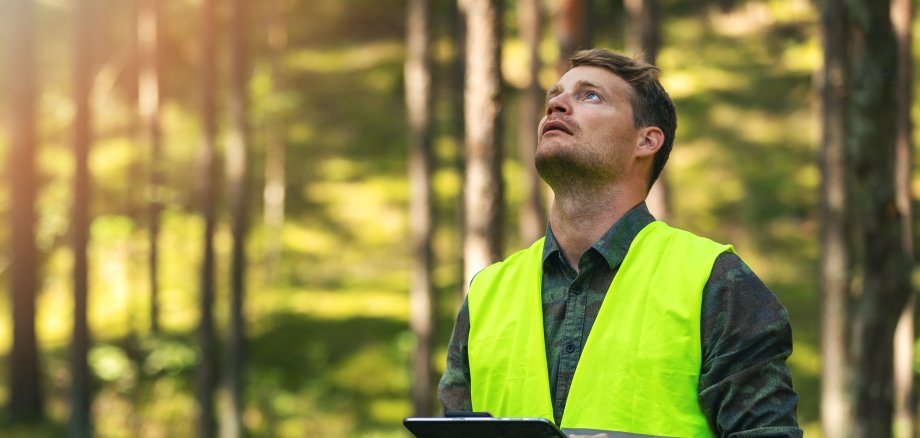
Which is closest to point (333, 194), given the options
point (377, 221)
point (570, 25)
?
point (377, 221)

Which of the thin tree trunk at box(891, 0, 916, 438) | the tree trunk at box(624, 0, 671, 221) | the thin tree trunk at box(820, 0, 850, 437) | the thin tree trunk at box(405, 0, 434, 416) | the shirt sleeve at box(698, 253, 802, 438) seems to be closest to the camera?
the shirt sleeve at box(698, 253, 802, 438)

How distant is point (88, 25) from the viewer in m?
23.1

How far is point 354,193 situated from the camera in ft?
143

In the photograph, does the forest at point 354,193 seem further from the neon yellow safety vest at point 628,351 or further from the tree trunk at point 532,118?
the neon yellow safety vest at point 628,351

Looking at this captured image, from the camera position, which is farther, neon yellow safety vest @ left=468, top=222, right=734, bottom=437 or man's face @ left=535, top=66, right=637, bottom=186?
man's face @ left=535, top=66, right=637, bottom=186

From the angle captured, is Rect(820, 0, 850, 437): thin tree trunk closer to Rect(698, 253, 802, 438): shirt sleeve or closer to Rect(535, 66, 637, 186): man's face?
Rect(535, 66, 637, 186): man's face

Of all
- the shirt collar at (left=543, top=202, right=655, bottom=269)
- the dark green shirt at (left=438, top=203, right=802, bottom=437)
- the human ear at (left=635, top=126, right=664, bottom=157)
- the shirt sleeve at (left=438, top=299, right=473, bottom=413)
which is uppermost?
the human ear at (left=635, top=126, right=664, bottom=157)

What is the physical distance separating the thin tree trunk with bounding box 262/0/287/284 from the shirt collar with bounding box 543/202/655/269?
118 feet

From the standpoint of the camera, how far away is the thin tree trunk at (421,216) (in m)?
19.7

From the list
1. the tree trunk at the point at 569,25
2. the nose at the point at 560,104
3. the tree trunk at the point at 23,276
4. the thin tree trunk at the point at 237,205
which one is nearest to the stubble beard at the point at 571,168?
the nose at the point at 560,104

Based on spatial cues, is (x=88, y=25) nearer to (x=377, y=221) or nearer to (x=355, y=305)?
(x=355, y=305)

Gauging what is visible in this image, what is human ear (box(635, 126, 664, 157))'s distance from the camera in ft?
12.3

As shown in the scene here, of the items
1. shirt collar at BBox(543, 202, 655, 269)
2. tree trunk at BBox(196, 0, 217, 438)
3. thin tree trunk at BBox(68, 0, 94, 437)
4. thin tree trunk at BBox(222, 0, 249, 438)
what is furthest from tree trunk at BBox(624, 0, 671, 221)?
shirt collar at BBox(543, 202, 655, 269)

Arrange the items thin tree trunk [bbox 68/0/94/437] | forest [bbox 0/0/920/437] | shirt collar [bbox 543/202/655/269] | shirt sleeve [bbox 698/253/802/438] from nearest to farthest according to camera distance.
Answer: shirt sleeve [bbox 698/253/802/438] → shirt collar [bbox 543/202/655/269] → forest [bbox 0/0/920/437] → thin tree trunk [bbox 68/0/94/437]
